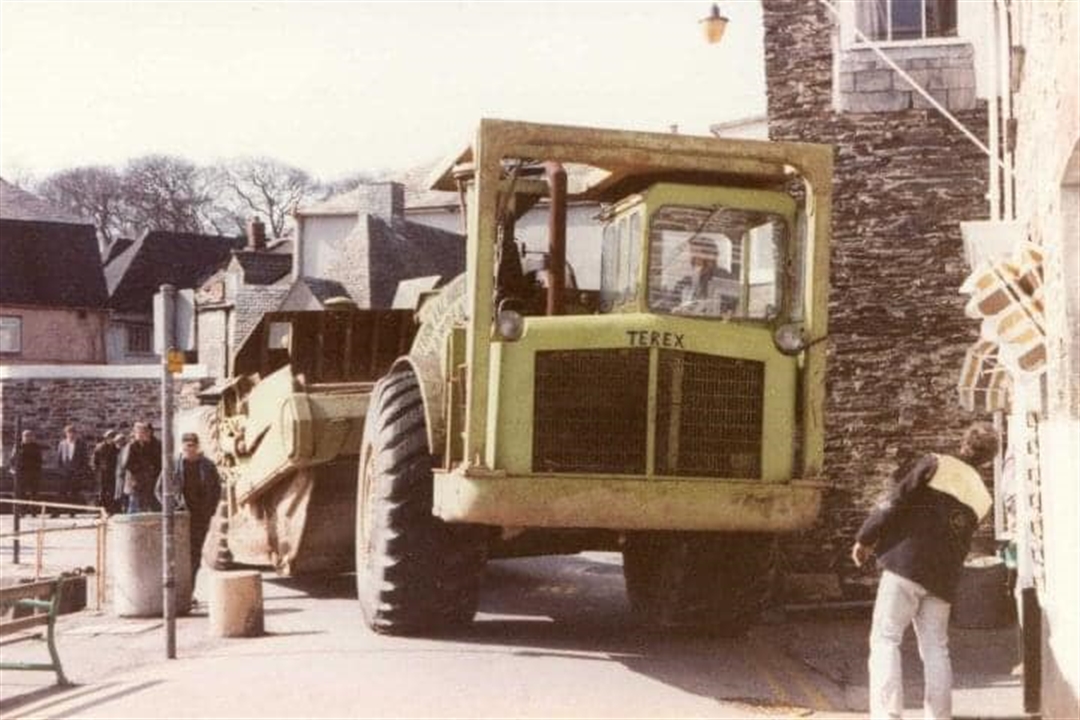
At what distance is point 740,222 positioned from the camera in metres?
11.6

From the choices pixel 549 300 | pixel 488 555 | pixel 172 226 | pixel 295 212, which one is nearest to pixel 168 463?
pixel 488 555

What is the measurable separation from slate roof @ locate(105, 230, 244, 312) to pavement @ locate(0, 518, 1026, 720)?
194ft

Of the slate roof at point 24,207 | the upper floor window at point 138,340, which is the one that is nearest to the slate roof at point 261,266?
the slate roof at point 24,207

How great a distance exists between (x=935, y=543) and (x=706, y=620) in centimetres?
419

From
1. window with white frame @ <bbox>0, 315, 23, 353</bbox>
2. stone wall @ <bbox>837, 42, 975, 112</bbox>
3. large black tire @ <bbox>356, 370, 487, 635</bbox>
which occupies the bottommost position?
large black tire @ <bbox>356, 370, 487, 635</bbox>

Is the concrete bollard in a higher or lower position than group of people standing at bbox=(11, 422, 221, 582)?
lower

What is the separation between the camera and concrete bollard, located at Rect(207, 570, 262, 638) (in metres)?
13.1

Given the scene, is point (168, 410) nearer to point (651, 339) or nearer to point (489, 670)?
point (489, 670)

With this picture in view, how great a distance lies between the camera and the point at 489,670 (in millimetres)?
10812

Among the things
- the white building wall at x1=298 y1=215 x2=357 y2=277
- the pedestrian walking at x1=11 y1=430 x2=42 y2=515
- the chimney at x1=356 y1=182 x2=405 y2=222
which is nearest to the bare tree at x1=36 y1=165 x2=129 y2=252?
the white building wall at x1=298 y1=215 x2=357 y2=277

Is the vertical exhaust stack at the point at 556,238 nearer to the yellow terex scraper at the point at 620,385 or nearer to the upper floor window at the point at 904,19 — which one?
the yellow terex scraper at the point at 620,385

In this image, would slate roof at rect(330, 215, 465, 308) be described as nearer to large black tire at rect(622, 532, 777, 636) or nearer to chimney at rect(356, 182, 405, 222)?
chimney at rect(356, 182, 405, 222)

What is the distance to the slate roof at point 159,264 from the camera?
7275 cm

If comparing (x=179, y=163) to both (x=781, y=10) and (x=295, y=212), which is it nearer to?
(x=295, y=212)
